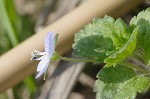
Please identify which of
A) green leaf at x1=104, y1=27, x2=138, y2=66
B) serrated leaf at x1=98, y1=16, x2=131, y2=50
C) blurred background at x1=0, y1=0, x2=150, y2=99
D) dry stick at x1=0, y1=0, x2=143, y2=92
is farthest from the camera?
blurred background at x1=0, y1=0, x2=150, y2=99

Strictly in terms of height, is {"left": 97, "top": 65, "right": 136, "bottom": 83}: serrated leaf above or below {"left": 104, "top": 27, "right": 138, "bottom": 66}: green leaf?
below

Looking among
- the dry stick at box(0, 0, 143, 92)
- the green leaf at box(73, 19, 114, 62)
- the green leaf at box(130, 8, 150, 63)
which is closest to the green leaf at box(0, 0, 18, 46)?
the dry stick at box(0, 0, 143, 92)

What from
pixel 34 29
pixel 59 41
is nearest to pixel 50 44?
pixel 59 41

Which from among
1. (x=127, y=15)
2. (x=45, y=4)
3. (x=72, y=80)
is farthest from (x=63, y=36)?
(x=45, y=4)

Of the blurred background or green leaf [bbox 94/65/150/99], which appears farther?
the blurred background

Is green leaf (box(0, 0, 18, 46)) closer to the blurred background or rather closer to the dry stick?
the blurred background

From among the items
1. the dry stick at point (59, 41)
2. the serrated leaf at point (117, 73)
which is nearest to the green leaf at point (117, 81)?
the serrated leaf at point (117, 73)

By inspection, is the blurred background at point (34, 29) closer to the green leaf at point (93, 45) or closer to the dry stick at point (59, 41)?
the dry stick at point (59, 41)
